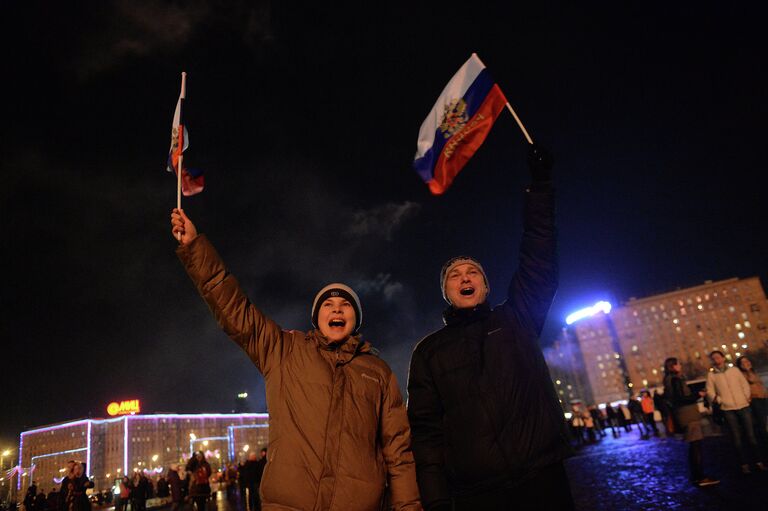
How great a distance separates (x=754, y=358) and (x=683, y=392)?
112471 mm

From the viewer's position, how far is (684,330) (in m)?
120

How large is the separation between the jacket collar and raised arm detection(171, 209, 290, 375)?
135cm

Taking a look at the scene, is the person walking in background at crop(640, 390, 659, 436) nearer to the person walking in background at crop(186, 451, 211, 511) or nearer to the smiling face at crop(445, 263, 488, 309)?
the person walking in background at crop(186, 451, 211, 511)

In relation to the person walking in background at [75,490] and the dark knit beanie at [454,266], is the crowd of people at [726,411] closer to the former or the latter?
the dark knit beanie at [454,266]

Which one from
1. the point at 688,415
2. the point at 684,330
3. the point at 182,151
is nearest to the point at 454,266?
the point at 182,151

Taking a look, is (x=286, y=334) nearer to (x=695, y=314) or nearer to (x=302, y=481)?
(x=302, y=481)

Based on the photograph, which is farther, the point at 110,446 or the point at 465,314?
the point at 110,446

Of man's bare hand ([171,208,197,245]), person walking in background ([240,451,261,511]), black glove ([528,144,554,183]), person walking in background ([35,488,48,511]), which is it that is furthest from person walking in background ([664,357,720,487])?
person walking in background ([35,488,48,511])

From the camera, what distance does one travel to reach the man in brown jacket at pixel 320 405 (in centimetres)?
298

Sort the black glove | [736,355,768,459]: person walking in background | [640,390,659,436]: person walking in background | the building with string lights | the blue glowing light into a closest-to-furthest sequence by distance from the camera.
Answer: the black glove
[736,355,768,459]: person walking in background
[640,390,659,436]: person walking in background
the blue glowing light
the building with string lights

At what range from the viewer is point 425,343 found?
3.73 m

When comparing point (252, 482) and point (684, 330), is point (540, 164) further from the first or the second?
point (684, 330)

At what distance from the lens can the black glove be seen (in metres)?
3.82

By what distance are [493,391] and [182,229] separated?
9.14 feet
